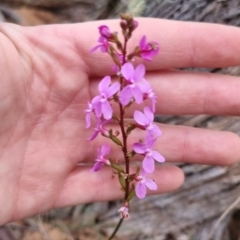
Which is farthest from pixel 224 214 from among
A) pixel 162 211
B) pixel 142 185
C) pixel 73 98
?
pixel 73 98

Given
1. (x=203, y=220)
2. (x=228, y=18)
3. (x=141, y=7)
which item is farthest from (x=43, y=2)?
(x=203, y=220)

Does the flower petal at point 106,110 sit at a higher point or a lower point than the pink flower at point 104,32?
lower

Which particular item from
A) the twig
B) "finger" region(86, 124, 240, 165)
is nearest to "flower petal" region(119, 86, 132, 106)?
"finger" region(86, 124, 240, 165)

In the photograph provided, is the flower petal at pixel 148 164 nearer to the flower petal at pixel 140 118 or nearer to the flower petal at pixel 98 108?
the flower petal at pixel 140 118

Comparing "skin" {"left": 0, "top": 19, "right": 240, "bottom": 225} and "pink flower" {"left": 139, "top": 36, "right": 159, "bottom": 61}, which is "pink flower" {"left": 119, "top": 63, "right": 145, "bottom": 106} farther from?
"skin" {"left": 0, "top": 19, "right": 240, "bottom": 225}

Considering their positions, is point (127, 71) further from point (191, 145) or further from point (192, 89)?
point (191, 145)

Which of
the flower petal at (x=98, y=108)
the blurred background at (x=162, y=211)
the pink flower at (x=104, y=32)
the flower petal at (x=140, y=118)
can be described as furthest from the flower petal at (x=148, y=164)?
the blurred background at (x=162, y=211)
